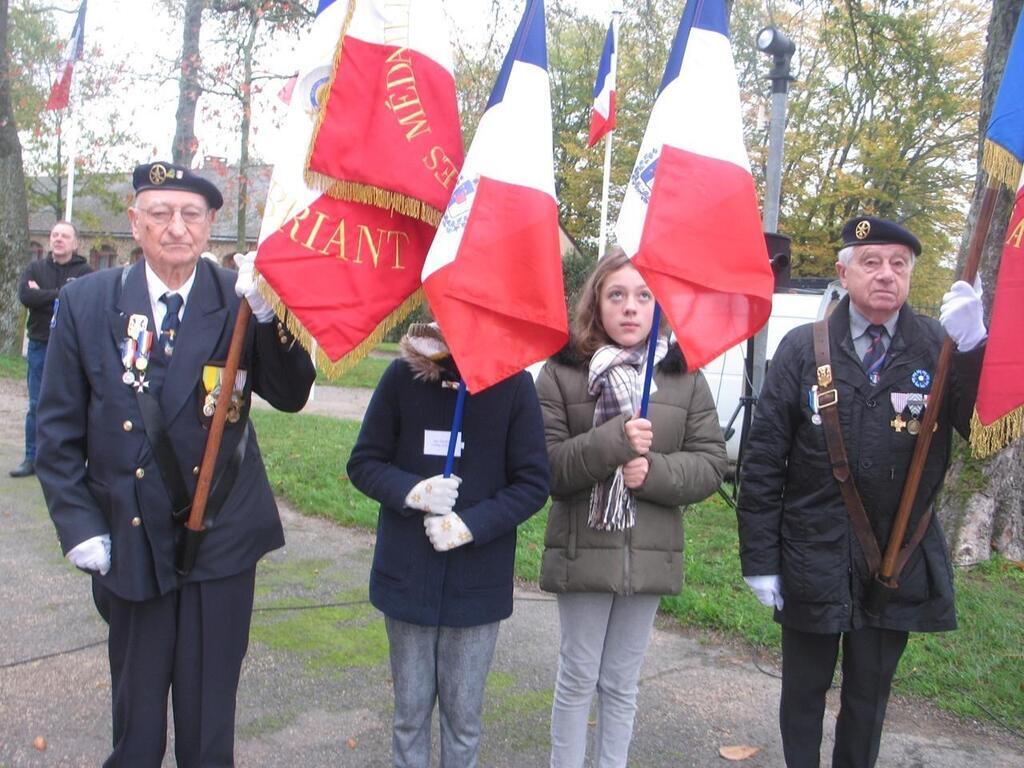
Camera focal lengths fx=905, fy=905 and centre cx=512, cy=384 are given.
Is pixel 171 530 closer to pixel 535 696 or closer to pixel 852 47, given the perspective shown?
pixel 535 696

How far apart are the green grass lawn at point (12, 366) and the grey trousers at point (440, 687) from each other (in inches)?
499

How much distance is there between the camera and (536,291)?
277cm

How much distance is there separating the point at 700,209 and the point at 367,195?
3.38ft

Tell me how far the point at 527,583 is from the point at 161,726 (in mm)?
3133

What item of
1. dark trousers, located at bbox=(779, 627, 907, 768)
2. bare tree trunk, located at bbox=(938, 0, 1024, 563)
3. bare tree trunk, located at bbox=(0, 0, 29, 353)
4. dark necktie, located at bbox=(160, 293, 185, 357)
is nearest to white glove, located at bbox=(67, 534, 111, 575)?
dark necktie, located at bbox=(160, 293, 185, 357)

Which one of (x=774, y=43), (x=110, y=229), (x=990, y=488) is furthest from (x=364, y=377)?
(x=110, y=229)

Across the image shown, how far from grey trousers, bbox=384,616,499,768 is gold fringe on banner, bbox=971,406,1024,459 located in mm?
1569

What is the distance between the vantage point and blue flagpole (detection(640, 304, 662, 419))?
2.91 meters

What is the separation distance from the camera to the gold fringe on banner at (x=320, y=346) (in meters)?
2.70

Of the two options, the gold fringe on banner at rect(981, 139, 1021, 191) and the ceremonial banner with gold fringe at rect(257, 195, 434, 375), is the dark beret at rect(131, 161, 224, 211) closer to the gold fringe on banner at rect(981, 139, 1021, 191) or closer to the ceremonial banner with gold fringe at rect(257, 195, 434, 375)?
the ceremonial banner with gold fringe at rect(257, 195, 434, 375)

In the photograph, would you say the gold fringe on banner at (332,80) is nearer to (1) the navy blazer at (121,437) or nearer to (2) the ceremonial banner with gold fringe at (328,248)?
(2) the ceremonial banner with gold fringe at (328,248)

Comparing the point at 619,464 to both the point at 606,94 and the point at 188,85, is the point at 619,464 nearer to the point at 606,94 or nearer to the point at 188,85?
the point at 606,94

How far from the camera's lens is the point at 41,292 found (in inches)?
286

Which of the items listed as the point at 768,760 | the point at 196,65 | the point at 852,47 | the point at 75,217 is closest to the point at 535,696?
the point at 768,760
